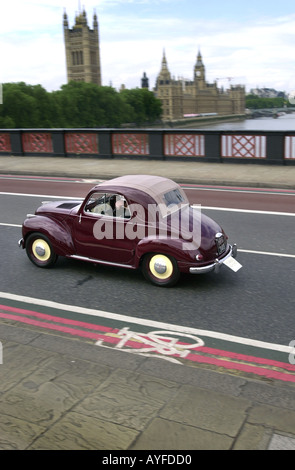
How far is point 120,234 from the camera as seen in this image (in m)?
7.22

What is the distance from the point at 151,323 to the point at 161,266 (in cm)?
125

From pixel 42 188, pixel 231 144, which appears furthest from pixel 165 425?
pixel 231 144

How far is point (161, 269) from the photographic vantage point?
6.99 metres

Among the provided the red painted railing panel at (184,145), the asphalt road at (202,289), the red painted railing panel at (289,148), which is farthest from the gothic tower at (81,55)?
the asphalt road at (202,289)

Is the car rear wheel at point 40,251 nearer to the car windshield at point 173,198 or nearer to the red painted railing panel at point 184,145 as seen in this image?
the car windshield at point 173,198

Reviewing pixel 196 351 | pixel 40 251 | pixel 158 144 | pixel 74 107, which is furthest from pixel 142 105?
pixel 196 351

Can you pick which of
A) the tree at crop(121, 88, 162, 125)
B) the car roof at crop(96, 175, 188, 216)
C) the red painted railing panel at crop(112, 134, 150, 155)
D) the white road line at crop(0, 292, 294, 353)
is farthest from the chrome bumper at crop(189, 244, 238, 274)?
the tree at crop(121, 88, 162, 125)

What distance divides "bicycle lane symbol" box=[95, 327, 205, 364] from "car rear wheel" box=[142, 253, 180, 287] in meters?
1.36

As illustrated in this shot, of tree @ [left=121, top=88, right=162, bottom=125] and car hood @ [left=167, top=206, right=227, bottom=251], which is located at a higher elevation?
tree @ [left=121, top=88, right=162, bottom=125]

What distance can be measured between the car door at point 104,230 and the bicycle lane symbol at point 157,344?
1793 millimetres

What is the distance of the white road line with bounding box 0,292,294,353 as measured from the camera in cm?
531

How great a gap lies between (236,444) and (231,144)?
16583 mm

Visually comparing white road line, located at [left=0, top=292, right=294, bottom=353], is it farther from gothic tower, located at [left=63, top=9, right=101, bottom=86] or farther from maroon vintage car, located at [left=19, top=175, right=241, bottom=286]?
gothic tower, located at [left=63, top=9, right=101, bottom=86]

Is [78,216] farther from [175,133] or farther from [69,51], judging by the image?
[69,51]
